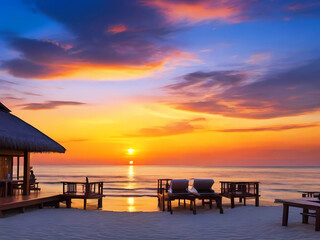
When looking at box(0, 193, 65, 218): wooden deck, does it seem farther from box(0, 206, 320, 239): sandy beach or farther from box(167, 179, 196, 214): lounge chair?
box(167, 179, 196, 214): lounge chair

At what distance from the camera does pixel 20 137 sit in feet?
50.4

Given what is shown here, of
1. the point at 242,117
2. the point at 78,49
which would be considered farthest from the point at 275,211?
the point at 242,117

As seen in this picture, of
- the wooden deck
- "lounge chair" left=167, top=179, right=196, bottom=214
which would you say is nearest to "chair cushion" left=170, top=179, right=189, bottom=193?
"lounge chair" left=167, top=179, right=196, bottom=214

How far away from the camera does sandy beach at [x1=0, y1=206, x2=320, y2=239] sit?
366 inches

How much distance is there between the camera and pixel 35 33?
64.7ft

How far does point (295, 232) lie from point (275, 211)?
16.8ft

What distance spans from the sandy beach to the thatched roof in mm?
3183

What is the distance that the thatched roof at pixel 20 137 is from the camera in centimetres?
1477

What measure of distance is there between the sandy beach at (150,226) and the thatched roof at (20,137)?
10.4ft

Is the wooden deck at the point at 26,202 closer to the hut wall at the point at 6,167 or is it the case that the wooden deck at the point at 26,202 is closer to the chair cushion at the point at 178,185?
the hut wall at the point at 6,167

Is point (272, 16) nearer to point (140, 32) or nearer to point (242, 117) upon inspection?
point (140, 32)

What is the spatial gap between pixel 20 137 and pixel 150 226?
302 inches

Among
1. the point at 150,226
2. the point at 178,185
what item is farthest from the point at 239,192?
the point at 150,226

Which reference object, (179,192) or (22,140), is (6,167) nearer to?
(22,140)
